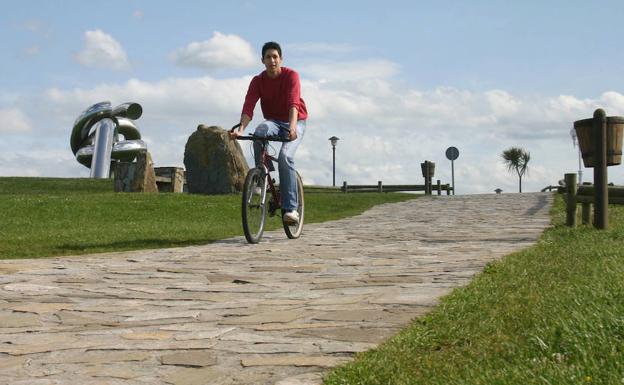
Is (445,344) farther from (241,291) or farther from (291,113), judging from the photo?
(291,113)

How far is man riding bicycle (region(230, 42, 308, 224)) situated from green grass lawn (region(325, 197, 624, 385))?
405cm

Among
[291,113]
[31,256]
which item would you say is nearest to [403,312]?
[291,113]

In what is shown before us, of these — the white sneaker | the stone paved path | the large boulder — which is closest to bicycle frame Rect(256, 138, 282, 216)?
the white sneaker

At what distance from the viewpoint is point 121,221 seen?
14.4 metres

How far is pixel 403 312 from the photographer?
4.62 metres

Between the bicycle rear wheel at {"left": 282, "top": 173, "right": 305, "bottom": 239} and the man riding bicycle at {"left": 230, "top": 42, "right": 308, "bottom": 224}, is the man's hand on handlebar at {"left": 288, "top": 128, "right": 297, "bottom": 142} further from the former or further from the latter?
the bicycle rear wheel at {"left": 282, "top": 173, "right": 305, "bottom": 239}

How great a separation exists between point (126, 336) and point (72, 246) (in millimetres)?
5823

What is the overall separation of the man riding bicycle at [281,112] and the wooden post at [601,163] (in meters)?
3.90

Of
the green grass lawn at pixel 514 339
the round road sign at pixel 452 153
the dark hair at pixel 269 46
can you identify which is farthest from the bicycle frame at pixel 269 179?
the round road sign at pixel 452 153

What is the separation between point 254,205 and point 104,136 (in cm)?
2920

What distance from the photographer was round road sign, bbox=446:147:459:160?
39469 mm

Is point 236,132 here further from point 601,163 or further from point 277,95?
point 601,163

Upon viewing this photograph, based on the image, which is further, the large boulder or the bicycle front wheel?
the large boulder

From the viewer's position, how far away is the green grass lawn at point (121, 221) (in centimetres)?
1005
